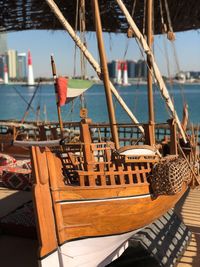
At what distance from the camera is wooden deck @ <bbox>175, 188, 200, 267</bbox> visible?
5805 millimetres

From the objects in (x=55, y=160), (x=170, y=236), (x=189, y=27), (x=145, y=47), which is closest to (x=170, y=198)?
(x=170, y=236)

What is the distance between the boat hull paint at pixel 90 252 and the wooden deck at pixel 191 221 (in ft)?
3.28

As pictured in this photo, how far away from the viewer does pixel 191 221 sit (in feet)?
24.0

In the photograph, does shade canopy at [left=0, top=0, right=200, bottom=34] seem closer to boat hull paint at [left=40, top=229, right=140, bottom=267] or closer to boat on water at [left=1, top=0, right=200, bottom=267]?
boat on water at [left=1, top=0, right=200, bottom=267]

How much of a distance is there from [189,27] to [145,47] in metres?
6.35

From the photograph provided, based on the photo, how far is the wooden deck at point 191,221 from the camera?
580 centimetres

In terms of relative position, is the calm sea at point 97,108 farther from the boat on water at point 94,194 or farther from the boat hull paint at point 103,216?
the boat hull paint at point 103,216

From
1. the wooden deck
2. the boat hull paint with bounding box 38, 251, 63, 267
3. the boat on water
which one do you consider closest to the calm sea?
the boat on water

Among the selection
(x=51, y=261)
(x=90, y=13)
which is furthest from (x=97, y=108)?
(x=51, y=261)

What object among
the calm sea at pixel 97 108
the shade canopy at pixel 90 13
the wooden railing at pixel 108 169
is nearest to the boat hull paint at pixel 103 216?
the wooden railing at pixel 108 169

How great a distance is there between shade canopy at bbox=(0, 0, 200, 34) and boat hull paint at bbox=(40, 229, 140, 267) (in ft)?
25.7

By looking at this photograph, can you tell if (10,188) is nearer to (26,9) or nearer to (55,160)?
(55,160)

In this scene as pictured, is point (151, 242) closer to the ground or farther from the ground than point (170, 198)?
closer to the ground

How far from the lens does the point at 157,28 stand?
41.4ft
